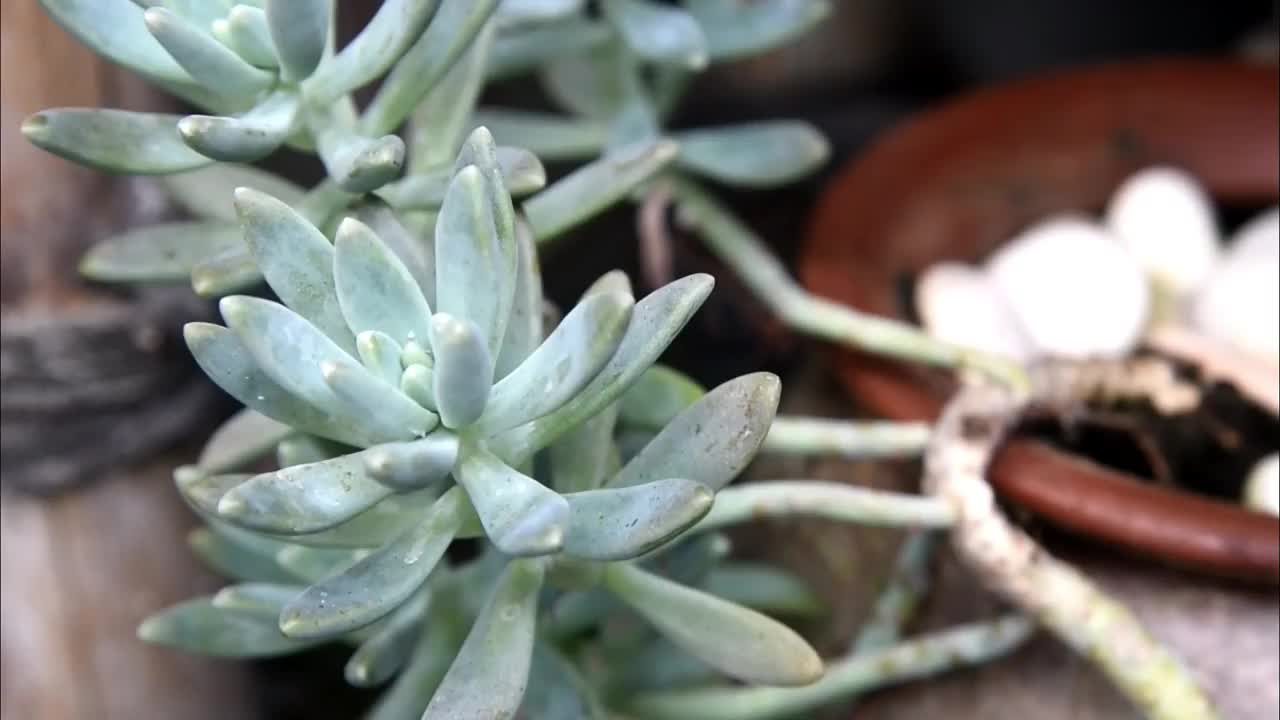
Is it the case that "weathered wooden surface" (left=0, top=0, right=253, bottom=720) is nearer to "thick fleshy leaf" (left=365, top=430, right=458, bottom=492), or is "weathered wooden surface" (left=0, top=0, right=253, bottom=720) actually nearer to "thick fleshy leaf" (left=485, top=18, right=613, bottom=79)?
"thick fleshy leaf" (left=485, top=18, right=613, bottom=79)

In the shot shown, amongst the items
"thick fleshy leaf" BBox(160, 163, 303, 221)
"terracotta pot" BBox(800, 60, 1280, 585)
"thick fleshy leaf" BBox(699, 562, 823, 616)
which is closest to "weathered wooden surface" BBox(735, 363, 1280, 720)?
"thick fleshy leaf" BBox(699, 562, 823, 616)

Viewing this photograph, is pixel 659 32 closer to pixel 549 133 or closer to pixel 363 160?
pixel 549 133

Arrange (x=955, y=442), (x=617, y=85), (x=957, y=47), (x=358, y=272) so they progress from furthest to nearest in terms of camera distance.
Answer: (x=957, y=47) → (x=617, y=85) → (x=955, y=442) → (x=358, y=272)

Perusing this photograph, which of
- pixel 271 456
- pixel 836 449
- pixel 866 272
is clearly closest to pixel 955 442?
pixel 836 449

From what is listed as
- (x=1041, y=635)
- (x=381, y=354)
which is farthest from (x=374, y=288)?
(x=1041, y=635)

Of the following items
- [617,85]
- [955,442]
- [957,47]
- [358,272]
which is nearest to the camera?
[358,272]

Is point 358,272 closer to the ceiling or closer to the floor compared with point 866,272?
closer to the ceiling

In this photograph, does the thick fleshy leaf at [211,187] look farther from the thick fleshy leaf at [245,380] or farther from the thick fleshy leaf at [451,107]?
the thick fleshy leaf at [245,380]

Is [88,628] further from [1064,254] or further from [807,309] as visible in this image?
[1064,254]
